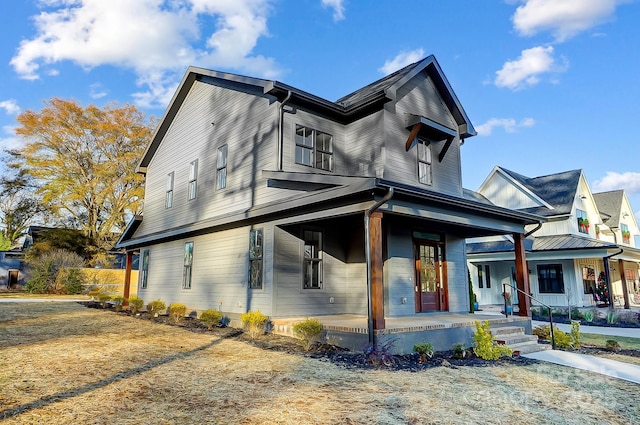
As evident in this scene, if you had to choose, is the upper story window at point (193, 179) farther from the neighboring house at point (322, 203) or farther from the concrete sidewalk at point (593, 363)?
the concrete sidewalk at point (593, 363)

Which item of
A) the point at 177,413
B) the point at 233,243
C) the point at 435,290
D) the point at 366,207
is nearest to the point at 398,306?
the point at 435,290

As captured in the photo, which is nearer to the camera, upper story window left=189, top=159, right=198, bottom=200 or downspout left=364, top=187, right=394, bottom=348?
downspout left=364, top=187, right=394, bottom=348

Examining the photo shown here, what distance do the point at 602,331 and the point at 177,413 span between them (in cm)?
1416

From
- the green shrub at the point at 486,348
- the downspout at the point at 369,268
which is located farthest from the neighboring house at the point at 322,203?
the green shrub at the point at 486,348

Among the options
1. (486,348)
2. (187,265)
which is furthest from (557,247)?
(187,265)

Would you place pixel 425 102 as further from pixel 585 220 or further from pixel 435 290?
pixel 585 220

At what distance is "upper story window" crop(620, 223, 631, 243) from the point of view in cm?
2736

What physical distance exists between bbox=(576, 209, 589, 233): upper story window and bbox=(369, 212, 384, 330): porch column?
19589 mm

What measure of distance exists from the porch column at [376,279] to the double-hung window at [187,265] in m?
8.11

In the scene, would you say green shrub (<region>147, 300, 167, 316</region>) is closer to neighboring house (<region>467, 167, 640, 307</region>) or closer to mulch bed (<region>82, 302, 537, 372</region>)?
mulch bed (<region>82, 302, 537, 372</region>)

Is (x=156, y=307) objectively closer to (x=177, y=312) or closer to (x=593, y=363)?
(x=177, y=312)

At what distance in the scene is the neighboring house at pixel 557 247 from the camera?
1939 cm

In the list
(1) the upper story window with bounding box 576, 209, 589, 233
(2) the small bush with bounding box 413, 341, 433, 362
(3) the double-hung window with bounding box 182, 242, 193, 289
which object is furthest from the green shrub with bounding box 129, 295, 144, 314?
(1) the upper story window with bounding box 576, 209, 589, 233

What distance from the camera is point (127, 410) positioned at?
12.7ft
